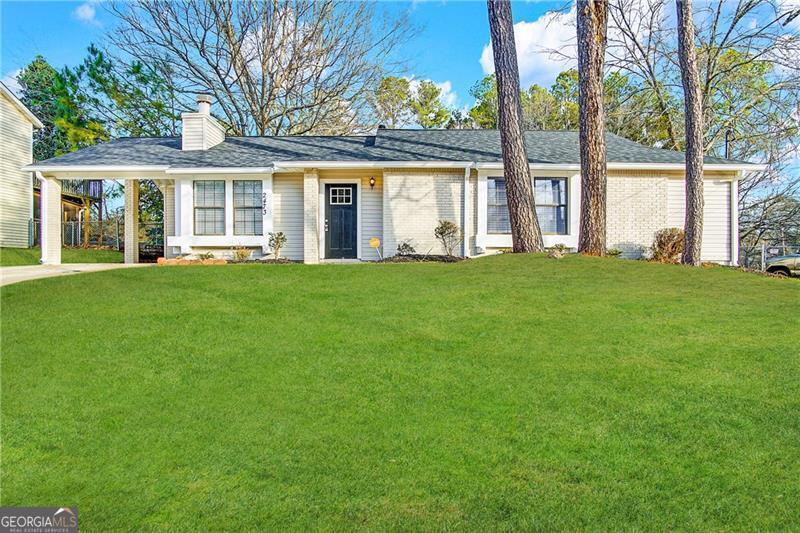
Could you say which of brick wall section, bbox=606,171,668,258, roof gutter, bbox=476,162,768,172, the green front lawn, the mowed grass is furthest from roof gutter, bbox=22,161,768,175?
the mowed grass

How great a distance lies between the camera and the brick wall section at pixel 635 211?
1412cm

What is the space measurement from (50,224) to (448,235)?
11014 millimetres

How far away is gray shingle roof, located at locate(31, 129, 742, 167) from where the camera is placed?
14211 mm

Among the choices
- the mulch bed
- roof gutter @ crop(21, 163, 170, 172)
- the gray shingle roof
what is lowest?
the mulch bed

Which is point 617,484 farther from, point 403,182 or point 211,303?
point 403,182

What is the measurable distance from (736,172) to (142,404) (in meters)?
15.8

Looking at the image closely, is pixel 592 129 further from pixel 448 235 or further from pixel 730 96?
pixel 730 96

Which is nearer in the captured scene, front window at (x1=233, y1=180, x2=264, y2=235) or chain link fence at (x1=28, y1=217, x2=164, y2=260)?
front window at (x1=233, y1=180, x2=264, y2=235)

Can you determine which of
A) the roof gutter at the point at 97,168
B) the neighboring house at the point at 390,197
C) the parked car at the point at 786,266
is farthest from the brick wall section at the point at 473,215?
the roof gutter at the point at 97,168

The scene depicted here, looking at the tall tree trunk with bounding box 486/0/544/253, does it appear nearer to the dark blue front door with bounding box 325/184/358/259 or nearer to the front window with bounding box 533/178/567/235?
the front window with bounding box 533/178/567/235

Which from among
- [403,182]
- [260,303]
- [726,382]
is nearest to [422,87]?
[403,182]

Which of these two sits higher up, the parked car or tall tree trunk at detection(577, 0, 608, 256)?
tall tree trunk at detection(577, 0, 608, 256)

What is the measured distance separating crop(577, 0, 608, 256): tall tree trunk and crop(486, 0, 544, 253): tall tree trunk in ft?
3.40

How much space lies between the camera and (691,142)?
36.2ft
